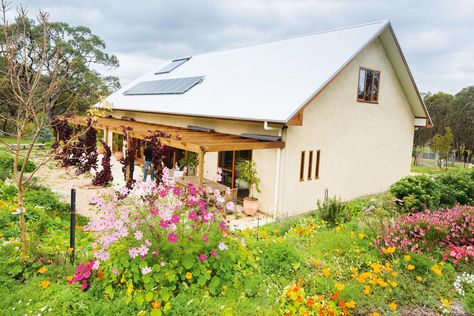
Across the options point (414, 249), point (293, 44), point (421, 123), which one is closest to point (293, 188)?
point (414, 249)

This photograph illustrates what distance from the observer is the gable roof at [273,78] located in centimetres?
1109

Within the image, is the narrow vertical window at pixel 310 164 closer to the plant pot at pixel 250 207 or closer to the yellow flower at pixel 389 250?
the plant pot at pixel 250 207

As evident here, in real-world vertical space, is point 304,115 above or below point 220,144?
above

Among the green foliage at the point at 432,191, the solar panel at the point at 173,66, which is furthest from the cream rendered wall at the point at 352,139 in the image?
the solar panel at the point at 173,66

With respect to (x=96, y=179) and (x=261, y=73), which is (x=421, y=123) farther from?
(x=96, y=179)

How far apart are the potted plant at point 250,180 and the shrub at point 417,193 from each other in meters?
4.44

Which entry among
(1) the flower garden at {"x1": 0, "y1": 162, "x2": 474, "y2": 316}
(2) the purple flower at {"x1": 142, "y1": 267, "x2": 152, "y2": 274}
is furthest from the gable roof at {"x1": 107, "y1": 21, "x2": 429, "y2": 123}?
(2) the purple flower at {"x1": 142, "y1": 267, "x2": 152, "y2": 274}

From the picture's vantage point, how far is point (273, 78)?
13.1 metres

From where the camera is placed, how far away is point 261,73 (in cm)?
1411

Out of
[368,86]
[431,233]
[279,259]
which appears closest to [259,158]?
[368,86]

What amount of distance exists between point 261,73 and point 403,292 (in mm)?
11305

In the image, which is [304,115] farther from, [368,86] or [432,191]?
[432,191]

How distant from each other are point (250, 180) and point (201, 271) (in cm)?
738

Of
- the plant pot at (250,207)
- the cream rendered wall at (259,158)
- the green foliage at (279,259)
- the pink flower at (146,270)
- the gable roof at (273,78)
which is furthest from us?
the gable roof at (273,78)
